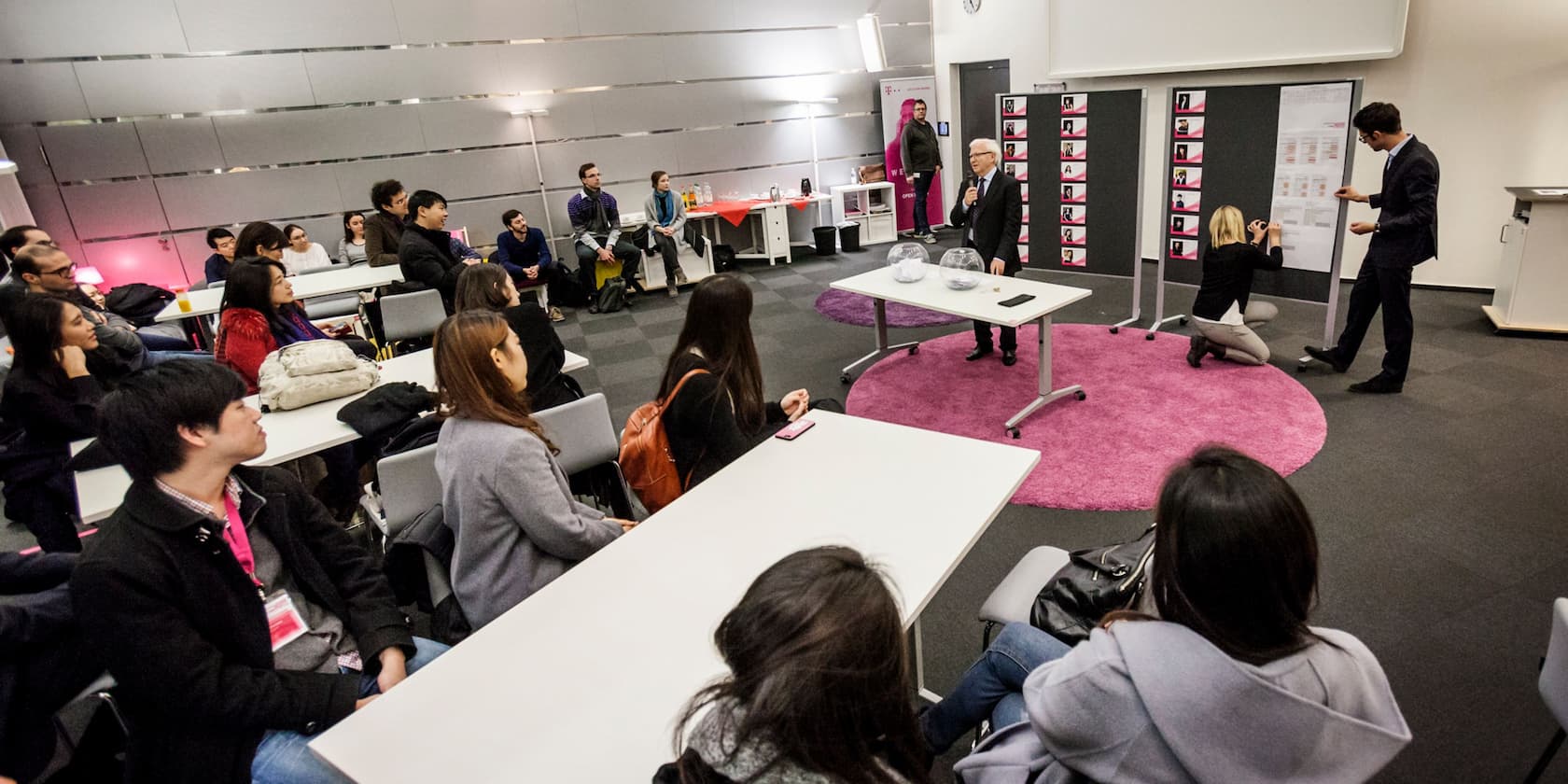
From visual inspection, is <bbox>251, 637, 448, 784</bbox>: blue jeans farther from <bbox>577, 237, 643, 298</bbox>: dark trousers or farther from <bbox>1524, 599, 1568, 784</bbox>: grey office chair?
<bbox>577, 237, 643, 298</bbox>: dark trousers

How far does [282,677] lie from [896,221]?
893 centimetres

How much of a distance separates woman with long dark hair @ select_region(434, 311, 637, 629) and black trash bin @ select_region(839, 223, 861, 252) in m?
7.54

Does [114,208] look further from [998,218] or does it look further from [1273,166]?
[1273,166]

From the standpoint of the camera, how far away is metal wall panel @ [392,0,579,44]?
24.3 feet

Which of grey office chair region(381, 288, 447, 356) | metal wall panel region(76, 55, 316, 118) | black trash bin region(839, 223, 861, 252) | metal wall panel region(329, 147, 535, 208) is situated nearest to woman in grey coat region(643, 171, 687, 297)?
metal wall panel region(329, 147, 535, 208)

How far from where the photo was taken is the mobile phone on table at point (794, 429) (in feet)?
8.28

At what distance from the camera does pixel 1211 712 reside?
1149mm

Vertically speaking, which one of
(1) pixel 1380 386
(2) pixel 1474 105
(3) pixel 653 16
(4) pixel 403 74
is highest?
(3) pixel 653 16

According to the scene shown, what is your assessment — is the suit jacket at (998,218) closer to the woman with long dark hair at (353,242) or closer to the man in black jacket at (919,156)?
the man in black jacket at (919,156)

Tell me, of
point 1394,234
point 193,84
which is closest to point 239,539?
point 1394,234

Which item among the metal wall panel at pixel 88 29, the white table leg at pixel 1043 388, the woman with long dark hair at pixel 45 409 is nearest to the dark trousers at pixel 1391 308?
the white table leg at pixel 1043 388

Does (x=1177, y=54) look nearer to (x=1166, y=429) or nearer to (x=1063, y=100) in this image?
(x=1063, y=100)

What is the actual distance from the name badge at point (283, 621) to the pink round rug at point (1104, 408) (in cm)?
267

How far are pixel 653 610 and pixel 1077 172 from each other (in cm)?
544
